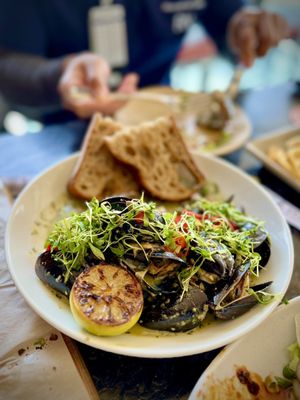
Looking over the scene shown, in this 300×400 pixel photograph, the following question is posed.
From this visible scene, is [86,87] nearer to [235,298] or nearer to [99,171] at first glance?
[99,171]

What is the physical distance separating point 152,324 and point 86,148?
0.81 m

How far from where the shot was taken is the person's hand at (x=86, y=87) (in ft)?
6.49

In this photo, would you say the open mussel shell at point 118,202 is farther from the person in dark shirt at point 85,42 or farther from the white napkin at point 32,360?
the person in dark shirt at point 85,42

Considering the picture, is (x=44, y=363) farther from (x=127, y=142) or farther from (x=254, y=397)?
(x=127, y=142)

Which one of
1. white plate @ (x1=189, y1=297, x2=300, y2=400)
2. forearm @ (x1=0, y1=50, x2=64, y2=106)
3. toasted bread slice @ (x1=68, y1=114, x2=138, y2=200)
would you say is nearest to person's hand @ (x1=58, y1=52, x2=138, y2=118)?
forearm @ (x1=0, y1=50, x2=64, y2=106)

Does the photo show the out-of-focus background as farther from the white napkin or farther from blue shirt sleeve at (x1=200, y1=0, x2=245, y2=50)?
the white napkin

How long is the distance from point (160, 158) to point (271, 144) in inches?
22.0

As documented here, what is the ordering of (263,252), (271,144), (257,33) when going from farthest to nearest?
(257,33), (271,144), (263,252)

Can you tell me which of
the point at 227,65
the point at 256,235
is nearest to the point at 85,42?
the point at 256,235

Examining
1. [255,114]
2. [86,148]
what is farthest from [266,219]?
[255,114]

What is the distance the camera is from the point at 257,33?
245cm

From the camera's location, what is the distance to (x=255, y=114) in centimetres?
A: 242

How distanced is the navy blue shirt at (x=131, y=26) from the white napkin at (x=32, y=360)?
1634 millimetres

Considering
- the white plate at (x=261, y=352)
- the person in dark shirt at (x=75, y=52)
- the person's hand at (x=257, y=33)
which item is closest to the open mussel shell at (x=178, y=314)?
the white plate at (x=261, y=352)
